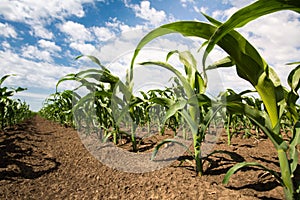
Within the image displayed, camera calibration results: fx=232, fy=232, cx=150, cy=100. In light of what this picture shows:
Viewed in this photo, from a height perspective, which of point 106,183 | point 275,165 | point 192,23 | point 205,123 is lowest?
point 106,183

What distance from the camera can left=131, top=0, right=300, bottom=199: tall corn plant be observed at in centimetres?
67

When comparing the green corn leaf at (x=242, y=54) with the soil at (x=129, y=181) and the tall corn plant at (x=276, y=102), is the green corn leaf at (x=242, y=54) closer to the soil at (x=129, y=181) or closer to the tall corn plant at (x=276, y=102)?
the tall corn plant at (x=276, y=102)

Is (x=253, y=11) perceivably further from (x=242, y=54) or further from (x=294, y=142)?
(x=294, y=142)

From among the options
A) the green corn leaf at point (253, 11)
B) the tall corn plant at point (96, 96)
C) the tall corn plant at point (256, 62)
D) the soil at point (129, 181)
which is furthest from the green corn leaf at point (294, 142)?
the tall corn plant at point (96, 96)

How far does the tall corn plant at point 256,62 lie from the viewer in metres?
0.67

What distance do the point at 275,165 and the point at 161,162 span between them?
0.94m

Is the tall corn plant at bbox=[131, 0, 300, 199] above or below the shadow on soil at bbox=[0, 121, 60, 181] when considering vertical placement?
above

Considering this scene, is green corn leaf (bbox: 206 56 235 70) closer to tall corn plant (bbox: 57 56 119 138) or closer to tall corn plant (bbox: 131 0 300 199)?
tall corn plant (bbox: 131 0 300 199)

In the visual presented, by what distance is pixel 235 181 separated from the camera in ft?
5.09

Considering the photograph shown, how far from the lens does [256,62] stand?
3.05 ft

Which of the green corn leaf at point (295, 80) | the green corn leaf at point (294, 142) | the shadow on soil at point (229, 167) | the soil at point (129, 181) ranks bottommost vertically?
the soil at point (129, 181)

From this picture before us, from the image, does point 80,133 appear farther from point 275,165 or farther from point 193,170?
point 275,165

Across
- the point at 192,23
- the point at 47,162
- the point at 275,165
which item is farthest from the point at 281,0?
the point at 47,162

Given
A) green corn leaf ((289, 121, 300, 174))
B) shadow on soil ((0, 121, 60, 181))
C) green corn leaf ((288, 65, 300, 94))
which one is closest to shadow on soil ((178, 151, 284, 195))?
green corn leaf ((289, 121, 300, 174))
